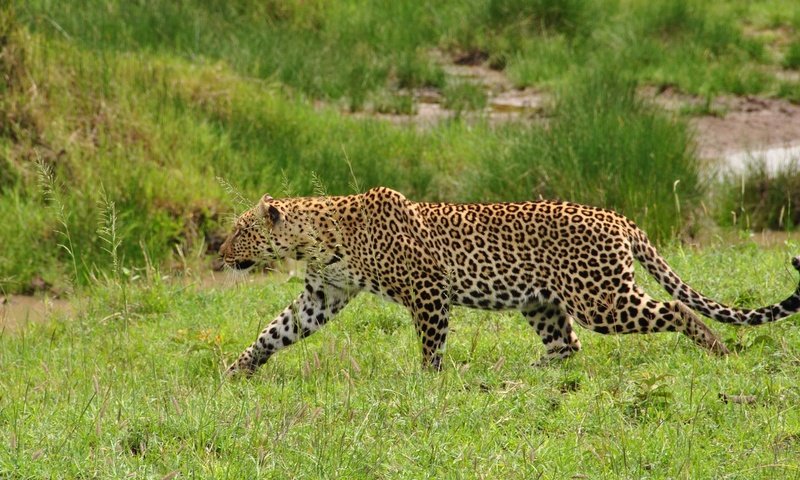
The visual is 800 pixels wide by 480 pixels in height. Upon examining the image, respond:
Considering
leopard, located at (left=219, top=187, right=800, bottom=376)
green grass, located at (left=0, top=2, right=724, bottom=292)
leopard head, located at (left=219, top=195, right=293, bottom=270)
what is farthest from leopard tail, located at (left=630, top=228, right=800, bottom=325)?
green grass, located at (left=0, top=2, right=724, bottom=292)

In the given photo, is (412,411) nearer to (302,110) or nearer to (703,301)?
(703,301)

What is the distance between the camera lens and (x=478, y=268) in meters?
7.88

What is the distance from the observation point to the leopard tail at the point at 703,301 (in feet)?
24.1

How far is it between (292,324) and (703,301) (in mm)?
2247

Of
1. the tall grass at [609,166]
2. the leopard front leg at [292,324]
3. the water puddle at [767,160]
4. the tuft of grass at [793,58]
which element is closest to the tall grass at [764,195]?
the water puddle at [767,160]

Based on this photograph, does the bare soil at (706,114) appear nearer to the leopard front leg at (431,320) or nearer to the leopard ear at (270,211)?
the leopard ear at (270,211)

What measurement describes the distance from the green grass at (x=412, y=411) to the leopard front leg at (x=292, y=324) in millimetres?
106

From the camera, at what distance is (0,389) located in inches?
287

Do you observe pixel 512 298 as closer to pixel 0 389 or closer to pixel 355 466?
pixel 355 466

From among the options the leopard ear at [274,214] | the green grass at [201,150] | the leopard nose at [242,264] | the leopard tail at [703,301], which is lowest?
the green grass at [201,150]

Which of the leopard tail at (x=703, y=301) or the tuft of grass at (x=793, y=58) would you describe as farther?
the tuft of grass at (x=793, y=58)

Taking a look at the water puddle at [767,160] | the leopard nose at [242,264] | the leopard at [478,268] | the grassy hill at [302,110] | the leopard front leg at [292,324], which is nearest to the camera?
the leopard at [478,268]

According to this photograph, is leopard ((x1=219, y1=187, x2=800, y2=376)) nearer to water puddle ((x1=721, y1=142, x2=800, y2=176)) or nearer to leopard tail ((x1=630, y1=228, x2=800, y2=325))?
leopard tail ((x1=630, y1=228, x2=800, y2=325))

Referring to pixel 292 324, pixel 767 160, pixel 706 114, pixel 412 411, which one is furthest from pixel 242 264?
pixel 706 114
